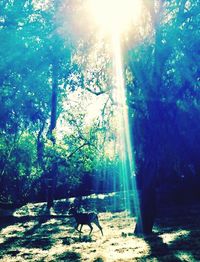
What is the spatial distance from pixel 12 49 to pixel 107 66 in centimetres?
749

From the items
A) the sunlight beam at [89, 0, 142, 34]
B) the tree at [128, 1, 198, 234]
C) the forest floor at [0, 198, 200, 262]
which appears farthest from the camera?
the sunlight beam at [89, 0, 142, 34]

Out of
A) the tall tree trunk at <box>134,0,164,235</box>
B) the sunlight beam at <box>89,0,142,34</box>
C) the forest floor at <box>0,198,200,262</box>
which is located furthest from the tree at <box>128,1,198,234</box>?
the forest floor at <box>0,198,200,262</box>

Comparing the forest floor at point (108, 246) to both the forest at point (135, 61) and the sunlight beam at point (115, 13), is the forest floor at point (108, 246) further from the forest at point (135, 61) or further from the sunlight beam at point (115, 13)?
the sunlight beam at point (115, 13)

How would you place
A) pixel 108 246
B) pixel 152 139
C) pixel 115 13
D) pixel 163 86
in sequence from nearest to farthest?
pixel 108 246 < pixel 152 139 < pixel 163 86 < pixel 115 13

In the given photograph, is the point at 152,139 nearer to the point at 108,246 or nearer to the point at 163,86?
the point at 163,86

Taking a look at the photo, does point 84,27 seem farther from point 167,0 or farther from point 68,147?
point 68,147

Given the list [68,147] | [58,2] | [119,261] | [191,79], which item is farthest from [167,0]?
[68,147]

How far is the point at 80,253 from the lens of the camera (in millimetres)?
11625

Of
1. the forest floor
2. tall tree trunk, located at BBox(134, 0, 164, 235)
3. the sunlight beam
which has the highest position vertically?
the sunlight beam

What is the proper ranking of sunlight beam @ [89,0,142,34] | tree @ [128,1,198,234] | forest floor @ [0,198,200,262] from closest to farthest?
1. forest floor @ [0,198,200,262]
2. tree @ [128,1,198,234]
3. sunlight beam @ [89,0,142,34]

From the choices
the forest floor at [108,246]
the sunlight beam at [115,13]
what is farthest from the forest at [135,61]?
the forest floor at [108,246]

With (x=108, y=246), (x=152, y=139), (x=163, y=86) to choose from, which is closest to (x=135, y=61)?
(x=163, y=86)

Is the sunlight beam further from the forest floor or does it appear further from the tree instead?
the forest floor

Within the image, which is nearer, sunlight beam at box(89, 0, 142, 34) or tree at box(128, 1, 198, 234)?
tree at box(128, 1, 198, 234)
